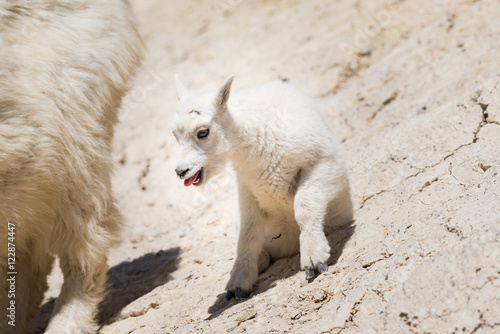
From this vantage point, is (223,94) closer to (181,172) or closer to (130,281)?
(181,172)

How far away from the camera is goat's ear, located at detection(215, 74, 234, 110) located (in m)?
3.81

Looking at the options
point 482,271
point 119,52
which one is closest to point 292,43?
point 119,52

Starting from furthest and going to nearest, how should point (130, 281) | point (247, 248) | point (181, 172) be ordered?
point (130, 281) → point (247, 248) → point (181, 172)

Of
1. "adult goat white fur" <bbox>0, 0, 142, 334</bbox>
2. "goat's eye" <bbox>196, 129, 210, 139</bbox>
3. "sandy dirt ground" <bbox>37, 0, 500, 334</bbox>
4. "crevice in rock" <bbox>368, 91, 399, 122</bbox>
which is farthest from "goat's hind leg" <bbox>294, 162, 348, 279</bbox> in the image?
"crevice in rock" <bbox>368, 91, 399, 122</bbox>

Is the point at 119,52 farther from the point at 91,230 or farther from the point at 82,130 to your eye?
the point at 91,230

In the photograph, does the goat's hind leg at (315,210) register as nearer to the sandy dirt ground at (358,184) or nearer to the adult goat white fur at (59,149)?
the sandy dirt ground at (358,184)

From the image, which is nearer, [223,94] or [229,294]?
[223,94]

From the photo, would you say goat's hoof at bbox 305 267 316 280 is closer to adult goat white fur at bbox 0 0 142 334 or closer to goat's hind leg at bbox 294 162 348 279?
goat's hind leg at bbox 294 162 348 279

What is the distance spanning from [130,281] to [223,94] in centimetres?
235

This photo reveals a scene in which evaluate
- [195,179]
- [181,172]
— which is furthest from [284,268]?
[181,172]

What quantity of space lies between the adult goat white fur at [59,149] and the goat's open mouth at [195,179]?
3.34 feet

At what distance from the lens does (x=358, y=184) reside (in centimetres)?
495

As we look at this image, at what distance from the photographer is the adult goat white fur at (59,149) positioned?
13.3 feet

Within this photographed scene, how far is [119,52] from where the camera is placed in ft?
16.0
